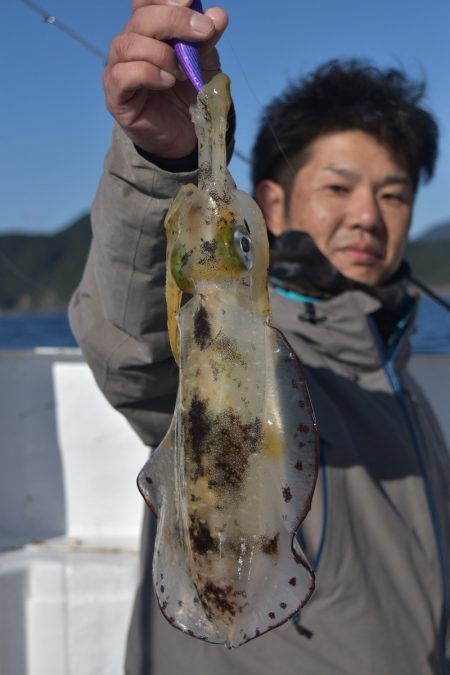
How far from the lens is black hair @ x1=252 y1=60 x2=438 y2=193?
295 cm

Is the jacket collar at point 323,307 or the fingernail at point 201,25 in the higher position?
the fingernail at point 201,25

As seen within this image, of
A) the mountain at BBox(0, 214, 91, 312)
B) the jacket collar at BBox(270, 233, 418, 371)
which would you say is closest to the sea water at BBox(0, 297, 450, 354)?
the mountain at BBox(0, 214, 91, 312)

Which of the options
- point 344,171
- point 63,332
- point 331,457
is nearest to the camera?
point 331,457

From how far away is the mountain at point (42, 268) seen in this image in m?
4.32

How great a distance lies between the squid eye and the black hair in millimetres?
1874

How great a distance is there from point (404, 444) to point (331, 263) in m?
0.76

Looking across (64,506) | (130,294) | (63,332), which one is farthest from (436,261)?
(63,332)

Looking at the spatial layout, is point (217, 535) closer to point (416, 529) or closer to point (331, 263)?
point (416, 529)

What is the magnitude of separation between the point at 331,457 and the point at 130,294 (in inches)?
40.4

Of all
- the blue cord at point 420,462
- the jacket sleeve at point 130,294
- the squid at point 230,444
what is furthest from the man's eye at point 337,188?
the squid at point 230,444

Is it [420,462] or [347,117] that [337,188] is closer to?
[347,117]

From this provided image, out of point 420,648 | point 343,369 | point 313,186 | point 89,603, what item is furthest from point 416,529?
point 89,603

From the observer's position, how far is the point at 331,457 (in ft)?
7.77

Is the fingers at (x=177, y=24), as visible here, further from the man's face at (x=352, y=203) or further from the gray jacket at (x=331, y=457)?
the man's face at (x=352, y=203)
